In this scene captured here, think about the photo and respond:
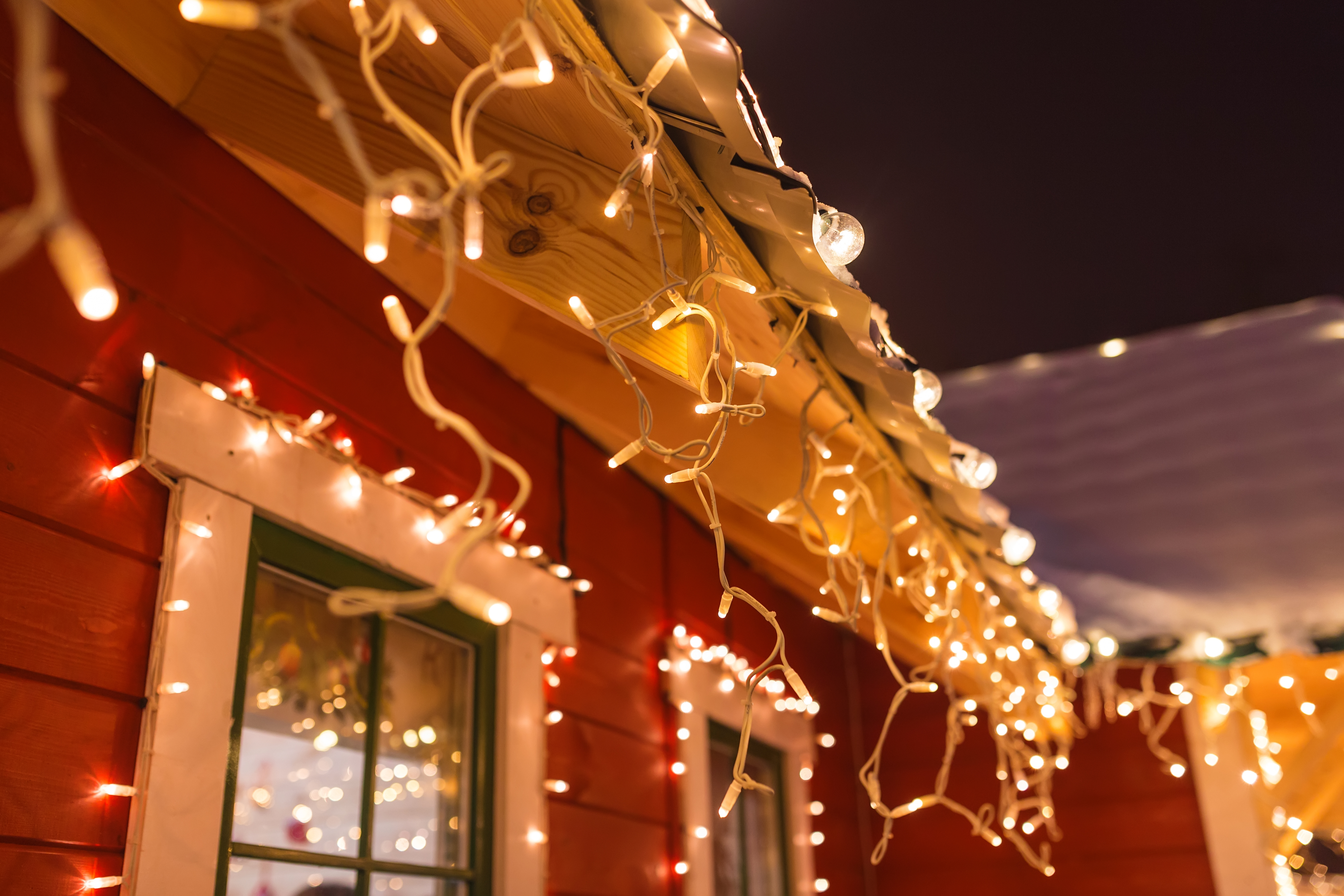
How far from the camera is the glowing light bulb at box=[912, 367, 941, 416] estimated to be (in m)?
1.92

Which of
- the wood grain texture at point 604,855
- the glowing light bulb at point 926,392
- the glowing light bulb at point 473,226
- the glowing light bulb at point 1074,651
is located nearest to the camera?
the glowing light bulb at point 473,226

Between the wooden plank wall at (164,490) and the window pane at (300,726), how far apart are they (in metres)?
0.31

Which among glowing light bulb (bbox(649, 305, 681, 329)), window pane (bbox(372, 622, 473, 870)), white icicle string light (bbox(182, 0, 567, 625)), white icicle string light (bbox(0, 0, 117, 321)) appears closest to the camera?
white icicle string light (bbox(0, 0, 117, 321))

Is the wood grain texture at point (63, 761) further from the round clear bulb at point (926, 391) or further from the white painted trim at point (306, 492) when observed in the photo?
the round clear bulb at point (926, 391)

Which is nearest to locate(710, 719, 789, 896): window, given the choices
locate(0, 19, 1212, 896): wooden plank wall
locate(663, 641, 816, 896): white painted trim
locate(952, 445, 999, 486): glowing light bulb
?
locate(663, 641, 816, 896): white painted trim

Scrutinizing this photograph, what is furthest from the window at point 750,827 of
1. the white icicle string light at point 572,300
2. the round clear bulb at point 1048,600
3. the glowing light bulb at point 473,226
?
the glowing light bulb at point 473,226

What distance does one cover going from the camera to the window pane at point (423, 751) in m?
2.05

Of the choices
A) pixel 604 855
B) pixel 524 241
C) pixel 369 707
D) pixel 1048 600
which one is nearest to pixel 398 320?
pixel 524 241

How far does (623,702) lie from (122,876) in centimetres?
159

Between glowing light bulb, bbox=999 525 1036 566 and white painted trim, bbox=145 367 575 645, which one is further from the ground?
glowing light bulb, bbox=999 525 1036 566

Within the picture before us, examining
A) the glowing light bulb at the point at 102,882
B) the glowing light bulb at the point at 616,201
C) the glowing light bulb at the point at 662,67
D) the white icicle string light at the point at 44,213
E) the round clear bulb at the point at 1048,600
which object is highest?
the round clear bulb at the point at 1048,600

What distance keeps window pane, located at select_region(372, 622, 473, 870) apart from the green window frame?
0.02 m

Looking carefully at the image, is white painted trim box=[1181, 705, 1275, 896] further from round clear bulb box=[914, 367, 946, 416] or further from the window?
round clear bulb box=[914, 367, 946, 416]

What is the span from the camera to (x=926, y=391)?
1.98 meters
